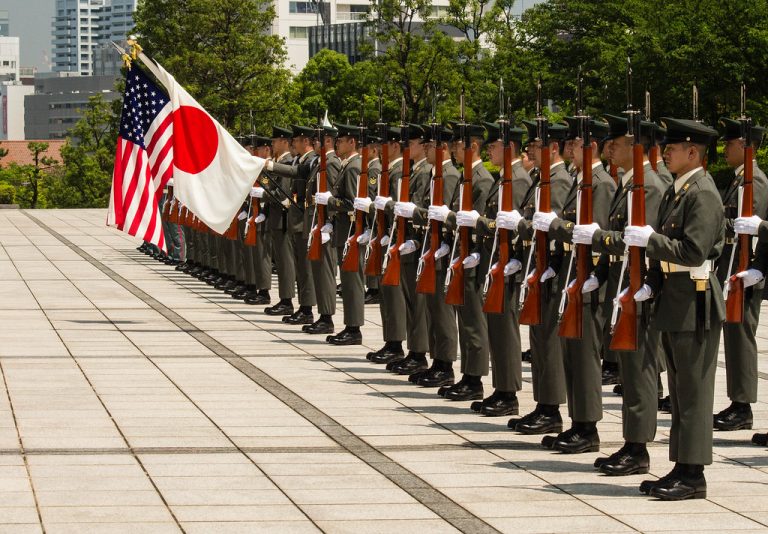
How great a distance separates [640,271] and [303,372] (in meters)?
5.30

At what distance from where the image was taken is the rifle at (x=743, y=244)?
32.2 ft

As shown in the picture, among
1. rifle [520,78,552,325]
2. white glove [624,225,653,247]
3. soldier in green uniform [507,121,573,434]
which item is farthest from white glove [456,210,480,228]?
white glove [624,225,653,247]

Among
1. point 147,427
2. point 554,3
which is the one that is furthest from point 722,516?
point 554,3

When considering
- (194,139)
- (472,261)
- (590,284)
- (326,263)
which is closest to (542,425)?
(590,284)

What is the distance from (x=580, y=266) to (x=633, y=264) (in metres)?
0.88

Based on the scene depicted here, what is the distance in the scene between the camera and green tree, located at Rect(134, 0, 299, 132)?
47.2m

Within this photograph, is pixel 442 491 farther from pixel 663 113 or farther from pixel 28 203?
pixel 28 203

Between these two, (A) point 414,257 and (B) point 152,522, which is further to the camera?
(A) point 414,257

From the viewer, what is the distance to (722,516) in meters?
7.72

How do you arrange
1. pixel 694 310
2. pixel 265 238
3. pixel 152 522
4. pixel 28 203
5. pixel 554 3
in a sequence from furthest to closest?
pixel 28 203
pixel 554 3
pixel 265 238
pixel 694 310
pixel 152 522

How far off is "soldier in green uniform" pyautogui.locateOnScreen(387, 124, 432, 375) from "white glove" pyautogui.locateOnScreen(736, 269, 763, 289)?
135 inches

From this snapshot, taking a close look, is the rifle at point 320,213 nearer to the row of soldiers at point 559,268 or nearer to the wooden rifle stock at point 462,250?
the row of soldiers at point 559,268

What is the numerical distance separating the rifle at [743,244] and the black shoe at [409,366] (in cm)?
353

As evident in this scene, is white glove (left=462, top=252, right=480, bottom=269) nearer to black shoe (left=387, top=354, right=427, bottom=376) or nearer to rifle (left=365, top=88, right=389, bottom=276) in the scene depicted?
black shoe (left=387, top=354, right=427, bottom=376)
